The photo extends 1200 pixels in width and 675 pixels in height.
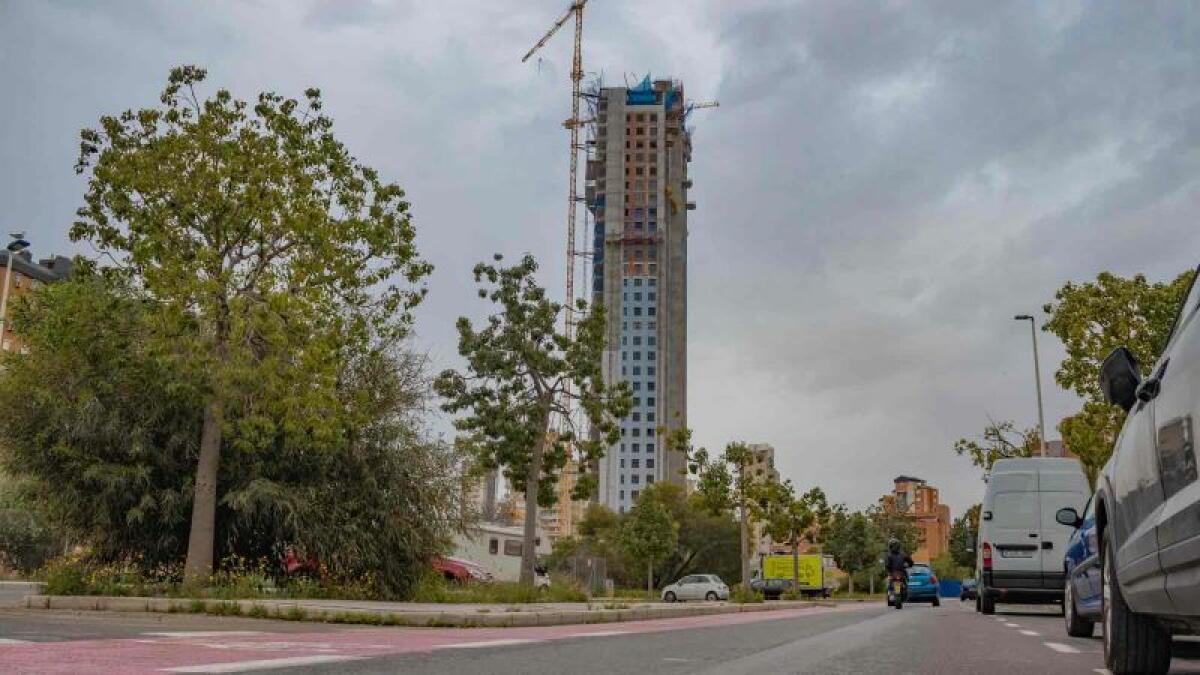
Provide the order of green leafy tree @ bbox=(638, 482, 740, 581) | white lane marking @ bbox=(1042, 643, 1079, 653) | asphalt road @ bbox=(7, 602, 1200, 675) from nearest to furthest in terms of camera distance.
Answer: asphalt road @ bbox=(7, 602, 1200, 675) < white lane marking @ bbox=(1042, 643, 1079, 653) < green leafy tree @ bbox=(638, 482, 740, 581)

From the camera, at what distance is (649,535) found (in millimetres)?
65875

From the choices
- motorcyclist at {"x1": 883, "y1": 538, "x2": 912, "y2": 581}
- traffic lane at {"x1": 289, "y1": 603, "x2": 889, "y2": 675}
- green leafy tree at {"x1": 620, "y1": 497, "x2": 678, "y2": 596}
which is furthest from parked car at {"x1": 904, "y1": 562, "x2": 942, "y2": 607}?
traffic lane at {"x1": 289, "y1": 603, "x2": 889, "y2": 675}

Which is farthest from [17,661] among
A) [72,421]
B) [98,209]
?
[98,209]

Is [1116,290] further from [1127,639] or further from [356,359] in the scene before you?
[1127,639]

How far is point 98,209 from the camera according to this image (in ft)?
57.8

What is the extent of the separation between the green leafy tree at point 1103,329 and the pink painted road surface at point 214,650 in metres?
23.3

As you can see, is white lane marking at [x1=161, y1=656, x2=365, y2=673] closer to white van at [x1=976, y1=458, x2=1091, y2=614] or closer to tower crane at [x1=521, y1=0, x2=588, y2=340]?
white van at [x1=976, y1=458, x2=1091, y2=614]

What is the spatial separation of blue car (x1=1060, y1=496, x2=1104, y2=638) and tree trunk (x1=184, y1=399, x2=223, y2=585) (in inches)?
490

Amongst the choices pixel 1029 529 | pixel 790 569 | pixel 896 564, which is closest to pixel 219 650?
pixel 1029 529

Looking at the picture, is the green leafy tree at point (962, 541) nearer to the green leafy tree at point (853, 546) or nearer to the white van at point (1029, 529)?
the green leafy tree at point (853, 546)

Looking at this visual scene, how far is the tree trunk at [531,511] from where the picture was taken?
28.1 m

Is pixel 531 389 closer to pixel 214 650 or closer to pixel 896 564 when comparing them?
pixel 896 564

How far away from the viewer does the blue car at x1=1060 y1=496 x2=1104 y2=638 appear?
392 inches

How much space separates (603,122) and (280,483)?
18038 cm
